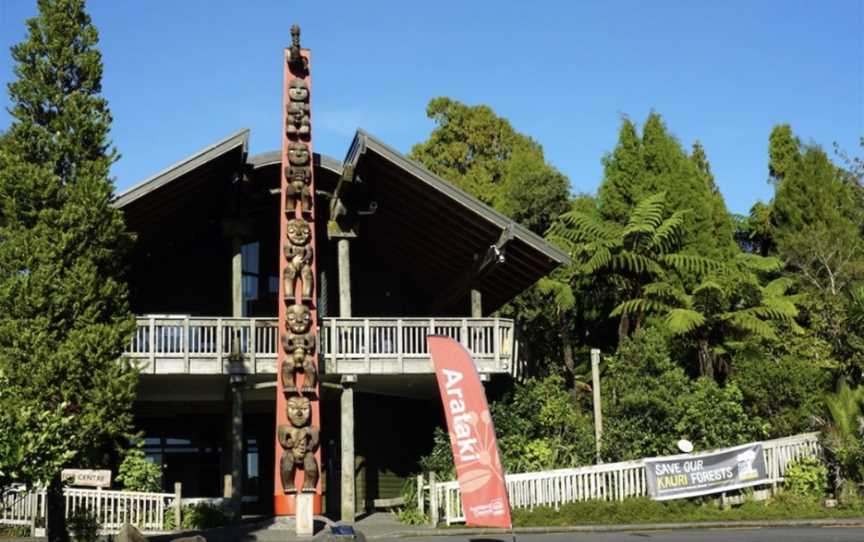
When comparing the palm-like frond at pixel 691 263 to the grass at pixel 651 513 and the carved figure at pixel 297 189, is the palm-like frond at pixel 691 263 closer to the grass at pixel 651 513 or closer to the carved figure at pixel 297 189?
the grass at pixel 651 513

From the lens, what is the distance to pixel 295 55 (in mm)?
25172

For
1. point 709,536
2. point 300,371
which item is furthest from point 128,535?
point 709,536

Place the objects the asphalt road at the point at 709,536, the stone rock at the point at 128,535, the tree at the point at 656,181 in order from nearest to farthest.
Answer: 1. the stone rock at the point at 128,535
2. the asphalt road at the point at 709,536
3. the tree at the point at 656,181

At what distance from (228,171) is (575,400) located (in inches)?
518

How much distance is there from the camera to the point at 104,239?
20969 mm

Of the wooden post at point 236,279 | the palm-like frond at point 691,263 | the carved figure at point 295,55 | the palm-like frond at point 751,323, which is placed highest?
the carved figure at point 295,55

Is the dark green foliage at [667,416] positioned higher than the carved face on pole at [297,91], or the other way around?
the carved face on pole at [297,91]

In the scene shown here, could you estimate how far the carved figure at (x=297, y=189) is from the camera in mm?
24844

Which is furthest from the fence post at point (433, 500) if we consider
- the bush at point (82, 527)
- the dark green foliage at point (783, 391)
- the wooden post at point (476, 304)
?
the dark green foliage at point (783, 391)

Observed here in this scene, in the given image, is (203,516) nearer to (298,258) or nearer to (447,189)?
(298,258)

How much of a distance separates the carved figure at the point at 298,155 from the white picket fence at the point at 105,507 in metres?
7.75

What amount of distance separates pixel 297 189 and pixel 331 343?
392 centimetres

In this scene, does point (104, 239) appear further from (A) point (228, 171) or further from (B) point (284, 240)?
(A) point (228, 171)

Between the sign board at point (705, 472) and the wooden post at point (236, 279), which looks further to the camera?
the wooden post at point (236, 279)
